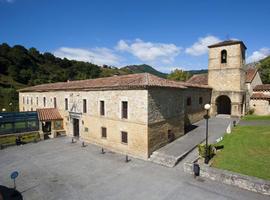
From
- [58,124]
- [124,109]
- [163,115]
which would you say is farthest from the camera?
[58,124]

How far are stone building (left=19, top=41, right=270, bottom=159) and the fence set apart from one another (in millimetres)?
1453

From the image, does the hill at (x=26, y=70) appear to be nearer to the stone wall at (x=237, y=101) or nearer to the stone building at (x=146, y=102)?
the stone building at (x=146, y=102)

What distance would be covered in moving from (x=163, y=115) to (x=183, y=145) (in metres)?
3.31

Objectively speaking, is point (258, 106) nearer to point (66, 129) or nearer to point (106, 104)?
point (106, 104)

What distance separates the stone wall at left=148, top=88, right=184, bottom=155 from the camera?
651 inches

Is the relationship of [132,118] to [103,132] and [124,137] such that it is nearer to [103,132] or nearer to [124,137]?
[124,137]

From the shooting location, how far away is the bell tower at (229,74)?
96.2 ft

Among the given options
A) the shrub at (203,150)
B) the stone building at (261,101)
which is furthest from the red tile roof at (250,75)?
the shrub at (203,150)

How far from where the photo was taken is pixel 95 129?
20.9 m

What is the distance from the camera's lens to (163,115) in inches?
712

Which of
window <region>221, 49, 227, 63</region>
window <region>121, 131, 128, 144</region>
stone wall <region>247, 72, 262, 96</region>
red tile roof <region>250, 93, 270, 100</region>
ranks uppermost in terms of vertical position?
window <region>221, 49, 227, 63</region>

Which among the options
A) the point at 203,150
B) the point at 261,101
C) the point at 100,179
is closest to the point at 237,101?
the point at 261,101

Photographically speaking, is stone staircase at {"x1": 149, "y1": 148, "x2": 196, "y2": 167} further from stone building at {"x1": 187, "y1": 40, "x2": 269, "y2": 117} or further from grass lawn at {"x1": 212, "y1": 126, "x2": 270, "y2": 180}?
stone building at {"x1": 187, "y1": 40, "x2": 269, "y2": 117}

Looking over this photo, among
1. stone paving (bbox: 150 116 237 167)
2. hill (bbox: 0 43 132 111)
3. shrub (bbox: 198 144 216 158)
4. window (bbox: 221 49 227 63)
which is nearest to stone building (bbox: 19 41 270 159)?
window (bbox: 221 49 227 63)
